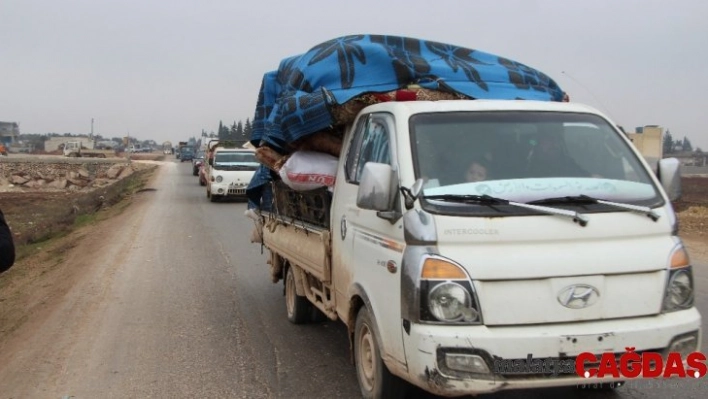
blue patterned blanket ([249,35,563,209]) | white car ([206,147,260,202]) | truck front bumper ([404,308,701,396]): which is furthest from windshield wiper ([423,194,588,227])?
white car ([206,147,260,202])

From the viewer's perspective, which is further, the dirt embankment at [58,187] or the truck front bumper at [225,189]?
the dirt embankment at [58,187]

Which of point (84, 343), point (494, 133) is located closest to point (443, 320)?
point (494, 133)

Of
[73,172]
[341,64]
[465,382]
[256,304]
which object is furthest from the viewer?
[73,172]

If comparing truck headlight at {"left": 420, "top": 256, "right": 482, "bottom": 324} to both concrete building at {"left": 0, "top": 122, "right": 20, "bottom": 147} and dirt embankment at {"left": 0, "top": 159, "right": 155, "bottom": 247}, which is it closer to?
dirt embankment at {"left": 0, "top": 159, "right": 155, "bottom": 247}

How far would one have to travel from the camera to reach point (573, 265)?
3578 millimetres

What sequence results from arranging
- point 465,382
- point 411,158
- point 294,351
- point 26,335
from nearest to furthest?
point 465,382 < point 411,158 < point 294,351 < point 26,335

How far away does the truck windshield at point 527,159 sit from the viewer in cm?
396

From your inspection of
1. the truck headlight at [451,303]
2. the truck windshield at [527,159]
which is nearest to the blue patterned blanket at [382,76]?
the truck windshield at [527,159]

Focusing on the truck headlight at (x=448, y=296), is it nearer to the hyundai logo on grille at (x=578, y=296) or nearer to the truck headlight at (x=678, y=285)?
the hyundai logo on grille at (x=578, y=296)

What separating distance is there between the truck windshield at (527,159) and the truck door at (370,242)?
276mm

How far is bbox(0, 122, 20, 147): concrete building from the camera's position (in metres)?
147

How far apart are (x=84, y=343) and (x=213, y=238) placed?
25.7 feet

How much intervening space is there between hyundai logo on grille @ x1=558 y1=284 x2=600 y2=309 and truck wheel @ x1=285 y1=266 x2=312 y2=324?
11.8 feet

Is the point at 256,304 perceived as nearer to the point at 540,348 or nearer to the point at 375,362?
the point at 375,362
